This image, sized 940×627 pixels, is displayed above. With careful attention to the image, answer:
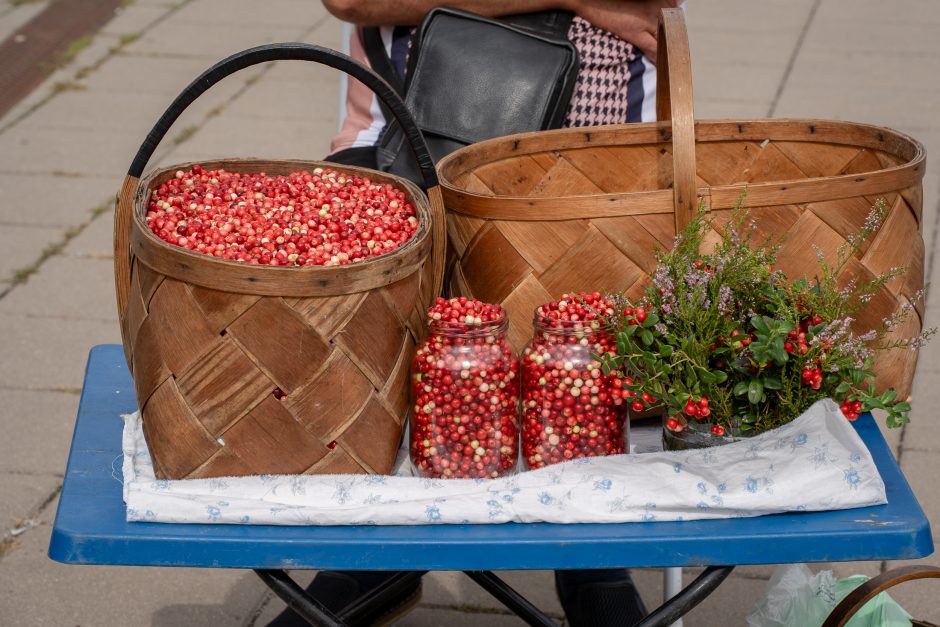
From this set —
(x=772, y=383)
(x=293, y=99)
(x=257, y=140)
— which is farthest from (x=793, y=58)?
(x=772, y=383)

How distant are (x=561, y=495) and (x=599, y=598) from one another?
897 millimetres

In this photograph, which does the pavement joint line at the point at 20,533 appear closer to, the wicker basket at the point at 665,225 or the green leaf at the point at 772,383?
the wicker basket at the point at 665,225

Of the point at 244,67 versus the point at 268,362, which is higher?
the point at 244,67

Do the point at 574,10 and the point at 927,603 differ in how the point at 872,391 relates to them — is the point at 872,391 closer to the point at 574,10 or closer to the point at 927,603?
the point at 574,10

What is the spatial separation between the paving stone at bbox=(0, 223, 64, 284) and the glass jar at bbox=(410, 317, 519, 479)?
Answer: 2.63m

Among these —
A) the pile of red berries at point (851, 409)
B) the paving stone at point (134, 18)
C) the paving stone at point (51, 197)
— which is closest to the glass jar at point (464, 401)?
the pile of red berries at point (851, 409)

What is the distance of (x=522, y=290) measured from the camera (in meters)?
1.45

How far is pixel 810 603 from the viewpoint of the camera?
1771 millimetres

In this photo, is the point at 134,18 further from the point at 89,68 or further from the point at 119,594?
the point at 119,594

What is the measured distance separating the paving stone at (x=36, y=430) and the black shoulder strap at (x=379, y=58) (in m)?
1.30

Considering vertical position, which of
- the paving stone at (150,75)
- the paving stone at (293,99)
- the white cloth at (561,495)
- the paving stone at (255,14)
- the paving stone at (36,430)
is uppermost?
the white cloth at (561,495)

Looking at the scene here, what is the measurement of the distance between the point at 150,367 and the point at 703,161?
0.86m

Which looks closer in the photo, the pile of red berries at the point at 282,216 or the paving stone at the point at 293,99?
the pile of red berries at the point at 282,216

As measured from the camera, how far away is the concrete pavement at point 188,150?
2338 millimetres
